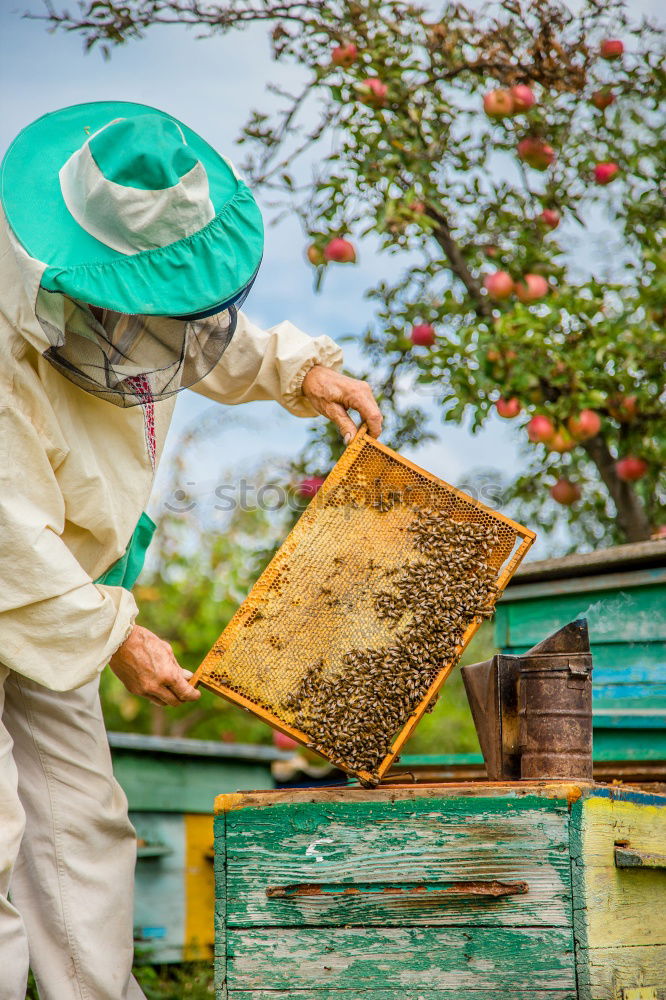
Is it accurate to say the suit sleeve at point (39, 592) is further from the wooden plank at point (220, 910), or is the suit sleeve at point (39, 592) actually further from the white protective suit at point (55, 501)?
the wooden plank at point (220, 910)

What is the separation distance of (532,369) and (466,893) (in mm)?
2014

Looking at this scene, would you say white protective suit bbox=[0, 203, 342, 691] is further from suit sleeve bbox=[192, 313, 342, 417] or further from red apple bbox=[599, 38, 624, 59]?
red apple bbox=[599, 38, 624, 59]

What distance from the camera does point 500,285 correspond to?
12.3 feet

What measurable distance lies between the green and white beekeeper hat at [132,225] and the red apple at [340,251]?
4.86ft

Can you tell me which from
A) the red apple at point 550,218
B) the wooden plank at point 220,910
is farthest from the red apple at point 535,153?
the wooden plank at point 220,910

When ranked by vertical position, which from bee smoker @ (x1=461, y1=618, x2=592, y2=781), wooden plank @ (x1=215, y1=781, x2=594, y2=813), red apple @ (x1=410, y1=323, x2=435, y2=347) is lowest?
wooden plank @ (x1=215, y1=781, x2=594, y2=813)

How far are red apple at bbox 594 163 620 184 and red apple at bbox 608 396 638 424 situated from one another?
0.88 m

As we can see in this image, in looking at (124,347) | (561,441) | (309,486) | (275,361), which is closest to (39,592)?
(124,347)

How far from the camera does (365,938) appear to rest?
2111 mm

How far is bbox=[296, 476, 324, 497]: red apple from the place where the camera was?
400cm

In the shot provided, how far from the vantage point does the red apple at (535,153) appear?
3.87 m

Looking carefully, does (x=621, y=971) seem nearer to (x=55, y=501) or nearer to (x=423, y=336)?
(x=55, y=501)

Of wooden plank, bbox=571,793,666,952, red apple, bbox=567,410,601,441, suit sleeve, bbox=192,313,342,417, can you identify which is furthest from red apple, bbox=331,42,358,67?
wooden plank, bbox=571,793,666,952

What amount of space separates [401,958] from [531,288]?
2.49 m
